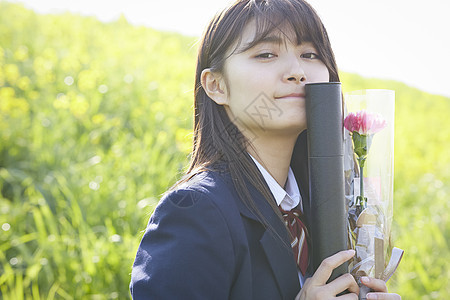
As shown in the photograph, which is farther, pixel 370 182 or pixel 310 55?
pixel 310 55

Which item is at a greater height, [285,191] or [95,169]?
[285,191]

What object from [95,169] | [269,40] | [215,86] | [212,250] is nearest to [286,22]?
[269,40]

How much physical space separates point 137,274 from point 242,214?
309mm

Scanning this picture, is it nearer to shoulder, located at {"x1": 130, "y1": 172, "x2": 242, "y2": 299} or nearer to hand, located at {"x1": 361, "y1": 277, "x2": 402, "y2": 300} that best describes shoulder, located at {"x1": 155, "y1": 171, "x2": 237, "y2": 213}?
shoulder, located at {"x1": 130, "y1": 172, "x2": 242, "y2": 299}

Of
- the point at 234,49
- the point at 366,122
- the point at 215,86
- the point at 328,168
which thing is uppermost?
the point at 234,49

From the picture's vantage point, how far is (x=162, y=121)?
4.69 metres

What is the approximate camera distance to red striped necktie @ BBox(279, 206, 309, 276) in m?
1.27

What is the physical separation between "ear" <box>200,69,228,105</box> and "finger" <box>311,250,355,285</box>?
0.53 m

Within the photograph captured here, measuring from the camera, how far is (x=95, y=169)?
3482 millimetres

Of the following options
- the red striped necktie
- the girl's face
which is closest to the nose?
the girl's face

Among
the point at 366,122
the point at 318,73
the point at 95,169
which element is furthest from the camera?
the point at 95,169

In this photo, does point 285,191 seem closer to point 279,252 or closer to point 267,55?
point 279,252

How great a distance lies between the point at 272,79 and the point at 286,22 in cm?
18

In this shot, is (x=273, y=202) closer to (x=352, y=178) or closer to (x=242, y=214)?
(x=242, y=214)
